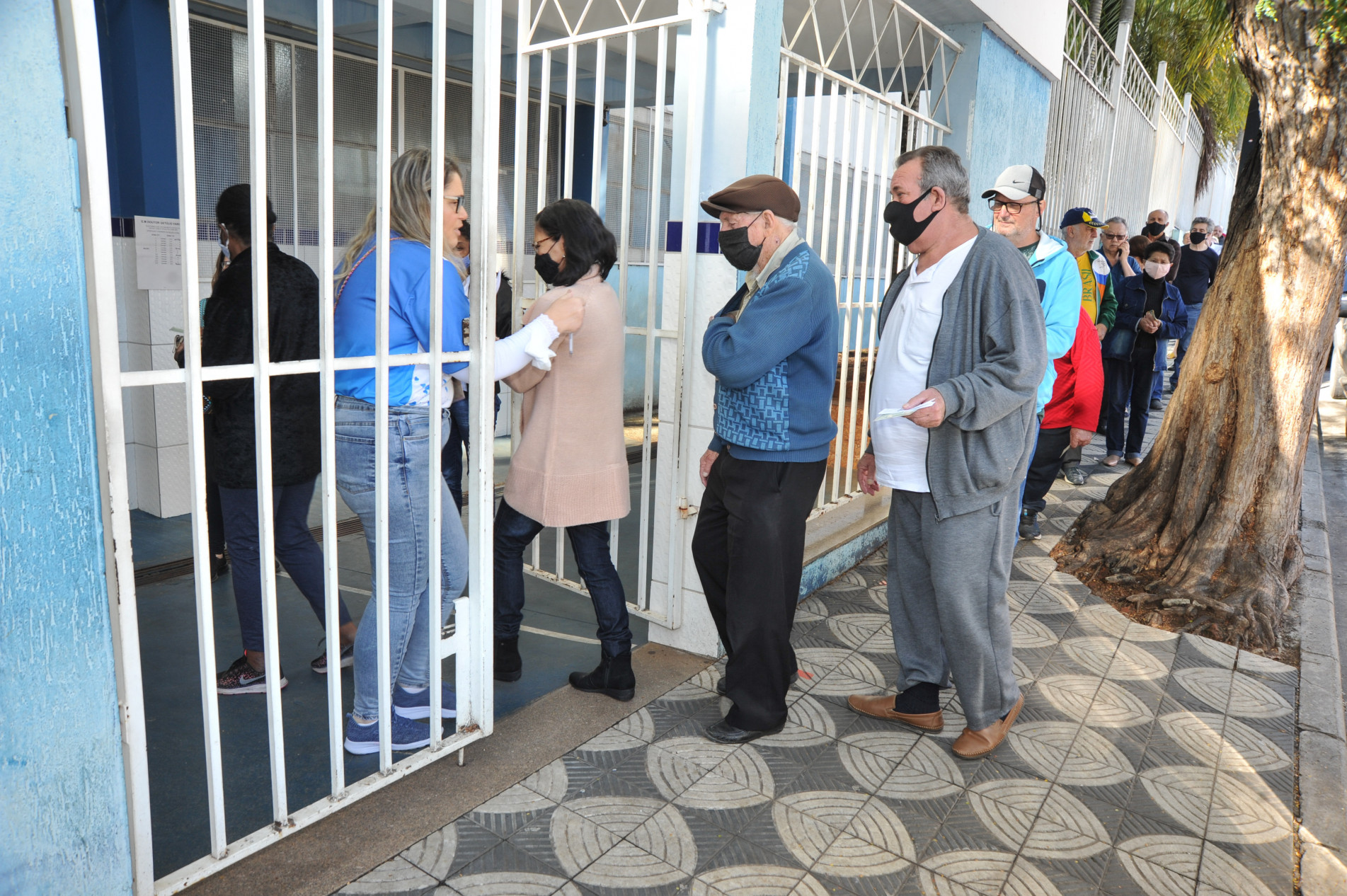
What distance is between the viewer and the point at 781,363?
2832 millimetres

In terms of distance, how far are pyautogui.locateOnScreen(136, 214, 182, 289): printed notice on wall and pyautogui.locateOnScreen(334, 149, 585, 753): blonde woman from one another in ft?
9.01

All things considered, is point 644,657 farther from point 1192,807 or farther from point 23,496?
point 23,496

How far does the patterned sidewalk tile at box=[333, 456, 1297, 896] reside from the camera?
2.40 m

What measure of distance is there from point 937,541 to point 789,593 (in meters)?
0.51

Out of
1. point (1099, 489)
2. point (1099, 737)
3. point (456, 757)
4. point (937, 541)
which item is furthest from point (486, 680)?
point (1099, 489)

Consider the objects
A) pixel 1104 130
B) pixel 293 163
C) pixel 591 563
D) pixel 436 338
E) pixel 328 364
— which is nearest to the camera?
pixel 328 364

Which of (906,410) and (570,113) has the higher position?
(570,113)

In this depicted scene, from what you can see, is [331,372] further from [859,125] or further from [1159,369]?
[1159,369]

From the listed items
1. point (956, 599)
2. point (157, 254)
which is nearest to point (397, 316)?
point (956, 599)

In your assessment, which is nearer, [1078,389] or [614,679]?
[614,679]

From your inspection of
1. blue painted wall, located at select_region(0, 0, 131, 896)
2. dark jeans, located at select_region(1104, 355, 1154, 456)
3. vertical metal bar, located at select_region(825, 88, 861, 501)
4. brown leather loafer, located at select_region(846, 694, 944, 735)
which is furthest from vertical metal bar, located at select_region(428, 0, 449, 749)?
dark jeans, located at select_region(1104, 355, 1154, 456)

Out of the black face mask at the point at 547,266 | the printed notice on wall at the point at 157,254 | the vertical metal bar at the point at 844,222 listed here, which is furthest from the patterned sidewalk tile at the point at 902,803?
the printed notice on wall at the point at 157,254

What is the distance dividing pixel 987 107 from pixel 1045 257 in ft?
5.51

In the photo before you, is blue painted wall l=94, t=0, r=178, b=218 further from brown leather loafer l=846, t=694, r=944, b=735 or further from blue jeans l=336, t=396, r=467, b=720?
brown leather loafer l=846, t=694, r=944, b=735
